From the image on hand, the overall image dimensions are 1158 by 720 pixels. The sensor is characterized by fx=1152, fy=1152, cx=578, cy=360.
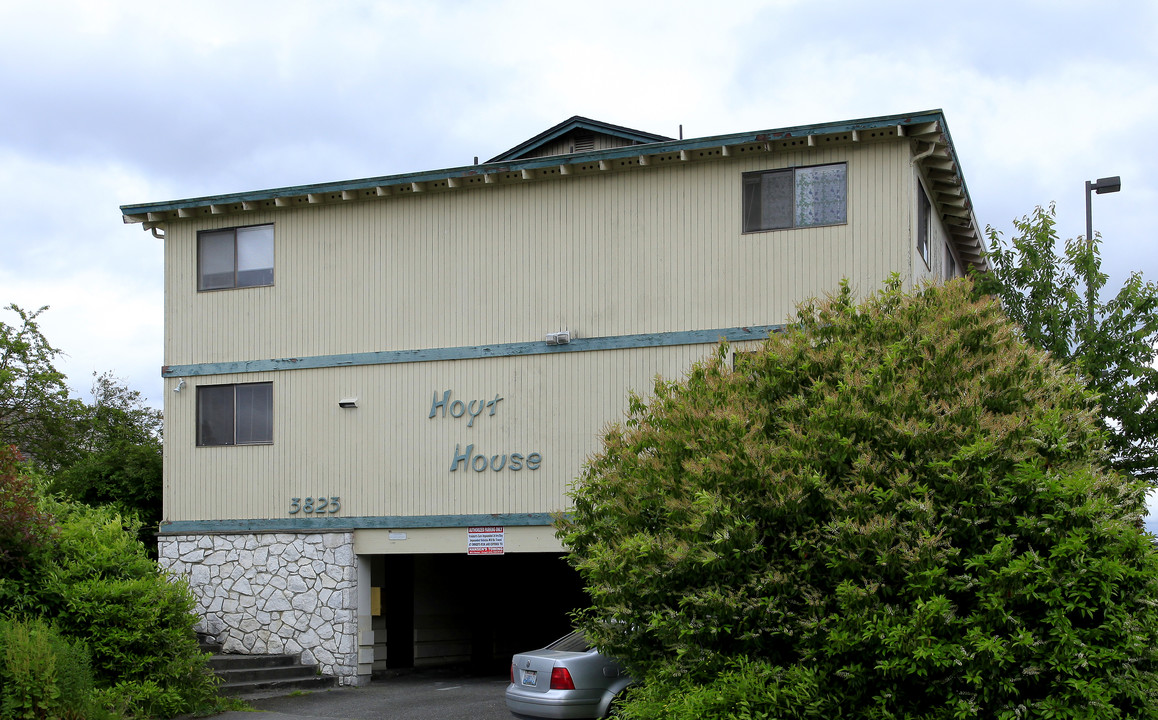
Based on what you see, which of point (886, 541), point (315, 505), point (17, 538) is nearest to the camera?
point (886, 541)

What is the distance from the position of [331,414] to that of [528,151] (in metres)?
5.62

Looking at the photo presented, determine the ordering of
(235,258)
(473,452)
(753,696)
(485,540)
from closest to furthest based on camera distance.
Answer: (753,696) < (485,540) < (473,452) < (235,258)

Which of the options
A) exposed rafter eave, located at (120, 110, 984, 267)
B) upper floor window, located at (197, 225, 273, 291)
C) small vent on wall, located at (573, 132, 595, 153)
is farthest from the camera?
small vent on wall, located at (573, 132, 595, 153)

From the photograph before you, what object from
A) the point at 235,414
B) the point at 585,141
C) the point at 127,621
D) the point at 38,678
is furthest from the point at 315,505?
the point at 585,141

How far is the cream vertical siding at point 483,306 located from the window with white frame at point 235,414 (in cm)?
18

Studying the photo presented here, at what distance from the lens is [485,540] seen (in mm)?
17234

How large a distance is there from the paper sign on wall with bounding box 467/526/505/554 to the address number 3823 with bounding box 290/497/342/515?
7.54ft

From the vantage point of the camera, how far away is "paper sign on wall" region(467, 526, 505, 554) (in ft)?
56.2

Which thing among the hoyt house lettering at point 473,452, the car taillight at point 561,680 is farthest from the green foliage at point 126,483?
the car taillight at point 561,680

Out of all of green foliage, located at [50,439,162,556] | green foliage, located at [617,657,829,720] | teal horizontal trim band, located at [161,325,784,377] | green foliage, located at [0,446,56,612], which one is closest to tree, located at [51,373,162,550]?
green foliage, located at [50,439,162,556]

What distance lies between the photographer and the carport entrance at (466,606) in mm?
20266

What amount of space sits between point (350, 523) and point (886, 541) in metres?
10.9

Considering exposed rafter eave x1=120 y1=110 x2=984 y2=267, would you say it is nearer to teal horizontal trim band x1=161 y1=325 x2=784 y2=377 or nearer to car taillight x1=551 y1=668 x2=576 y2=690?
teal horizontal trim band x1=161 y1=325 x2=784 y2=377

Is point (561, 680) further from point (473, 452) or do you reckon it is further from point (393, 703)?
point (473, 452)
